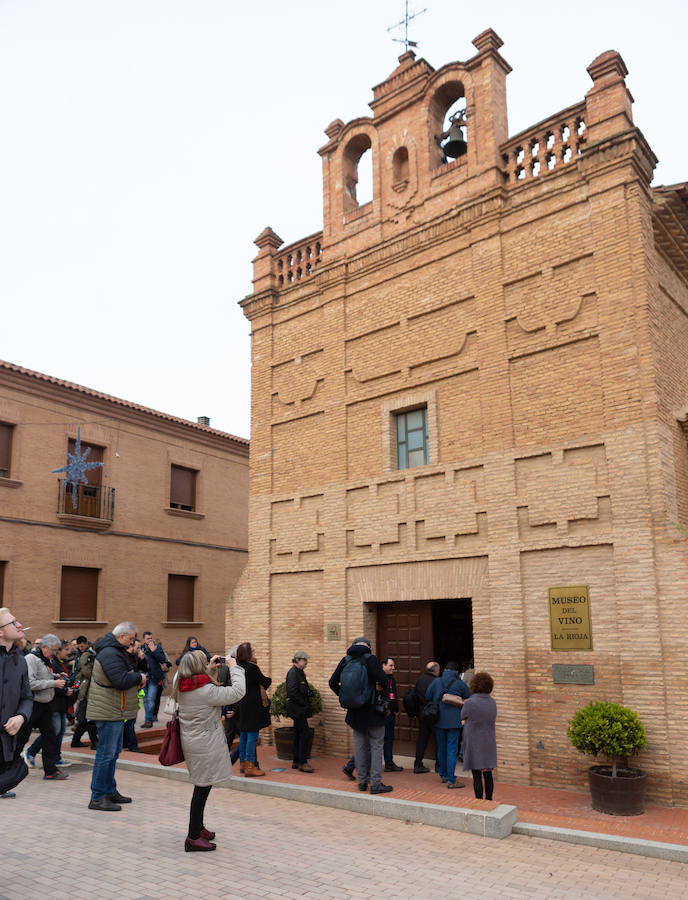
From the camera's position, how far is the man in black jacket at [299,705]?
10.3 metres

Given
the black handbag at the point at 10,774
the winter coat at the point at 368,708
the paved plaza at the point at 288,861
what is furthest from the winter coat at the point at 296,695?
the black handbag at the point at 10,774

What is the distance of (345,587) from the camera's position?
1223cm

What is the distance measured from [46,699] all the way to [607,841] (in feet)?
19.0

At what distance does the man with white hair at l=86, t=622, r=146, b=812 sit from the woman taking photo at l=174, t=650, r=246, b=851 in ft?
4.34

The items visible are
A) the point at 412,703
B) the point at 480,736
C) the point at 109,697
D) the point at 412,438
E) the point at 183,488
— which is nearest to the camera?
the point at 109,697

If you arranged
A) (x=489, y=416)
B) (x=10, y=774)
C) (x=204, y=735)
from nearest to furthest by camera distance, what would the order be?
(x=10, y=774) < (x=204, y=735) < (x=489, y=416)

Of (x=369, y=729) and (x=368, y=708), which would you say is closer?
(x=368, y=708)

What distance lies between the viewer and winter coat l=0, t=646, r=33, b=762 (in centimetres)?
474

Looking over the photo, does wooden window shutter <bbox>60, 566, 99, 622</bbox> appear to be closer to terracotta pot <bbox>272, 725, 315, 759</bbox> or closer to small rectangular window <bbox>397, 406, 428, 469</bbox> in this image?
terracotta pot <bbox>272, 725, 315, 759</bbox>

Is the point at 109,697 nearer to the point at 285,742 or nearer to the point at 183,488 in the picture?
the point at 285,742

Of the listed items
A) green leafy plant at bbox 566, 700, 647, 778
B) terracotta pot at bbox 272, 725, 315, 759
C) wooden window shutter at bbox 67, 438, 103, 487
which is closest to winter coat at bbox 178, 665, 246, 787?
green leafy plant at bbox 566, 700, 647, 778

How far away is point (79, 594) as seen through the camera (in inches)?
761

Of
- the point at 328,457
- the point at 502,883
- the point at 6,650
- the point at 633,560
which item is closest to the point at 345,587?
the point at 328,457

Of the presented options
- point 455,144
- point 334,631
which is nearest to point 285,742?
point 334,631
